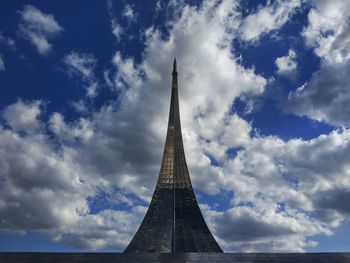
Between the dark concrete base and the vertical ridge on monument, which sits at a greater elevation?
the vertical ridge on monument

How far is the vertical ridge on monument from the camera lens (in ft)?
90.1

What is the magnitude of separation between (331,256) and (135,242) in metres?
16.2

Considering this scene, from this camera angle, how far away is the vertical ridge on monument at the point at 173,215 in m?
27.5

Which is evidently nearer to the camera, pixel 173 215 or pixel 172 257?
pixel 172 257

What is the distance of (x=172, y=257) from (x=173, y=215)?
15297 millimetres

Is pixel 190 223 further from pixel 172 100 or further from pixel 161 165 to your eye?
pixel 172 100

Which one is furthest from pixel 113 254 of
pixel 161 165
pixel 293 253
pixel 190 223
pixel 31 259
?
pixel 161 165

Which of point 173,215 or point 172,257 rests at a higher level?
point 173,215

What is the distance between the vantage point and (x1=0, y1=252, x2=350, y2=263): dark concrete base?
1423 centimetres

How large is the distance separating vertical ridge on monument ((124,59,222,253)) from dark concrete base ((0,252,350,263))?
487 inches

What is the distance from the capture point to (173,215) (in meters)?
29.5

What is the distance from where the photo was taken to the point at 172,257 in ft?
46.9

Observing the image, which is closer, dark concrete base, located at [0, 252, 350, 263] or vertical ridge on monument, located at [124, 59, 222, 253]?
dark concrete base, located at [0, 252, 350, 263]

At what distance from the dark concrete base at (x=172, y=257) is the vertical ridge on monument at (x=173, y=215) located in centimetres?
1236
